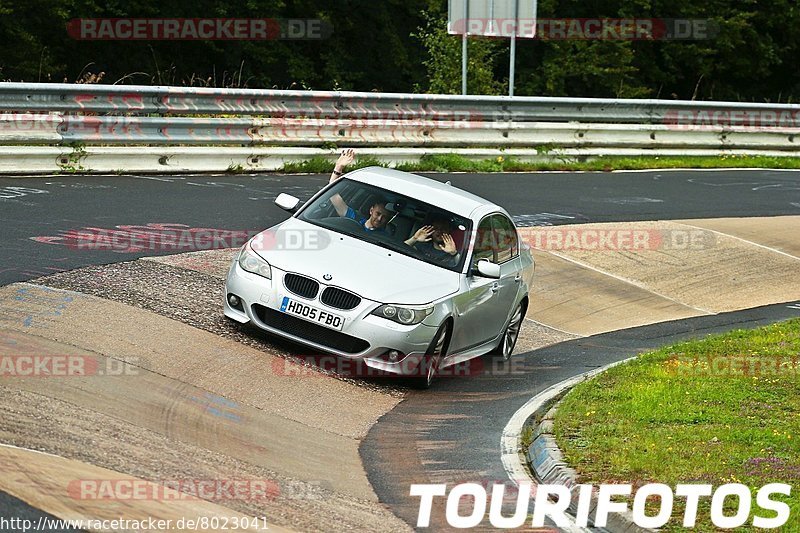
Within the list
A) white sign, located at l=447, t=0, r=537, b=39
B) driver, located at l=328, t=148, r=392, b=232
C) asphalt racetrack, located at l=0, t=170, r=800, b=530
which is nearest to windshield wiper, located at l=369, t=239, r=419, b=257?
driver, located at l=328, t=148, r=392, b=232

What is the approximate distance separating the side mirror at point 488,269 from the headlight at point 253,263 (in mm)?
1831

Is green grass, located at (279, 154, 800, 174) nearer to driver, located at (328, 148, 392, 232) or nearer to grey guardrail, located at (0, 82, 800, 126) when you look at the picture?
grey guardrail, located at (0, 82, 800, 126)

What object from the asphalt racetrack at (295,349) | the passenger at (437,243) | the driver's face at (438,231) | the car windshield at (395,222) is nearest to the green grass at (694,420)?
the asphalt racetrack at (295,349)

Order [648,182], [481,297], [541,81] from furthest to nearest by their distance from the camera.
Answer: [541,81] < [648,182] < [481,297]

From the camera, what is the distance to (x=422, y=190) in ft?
38.5

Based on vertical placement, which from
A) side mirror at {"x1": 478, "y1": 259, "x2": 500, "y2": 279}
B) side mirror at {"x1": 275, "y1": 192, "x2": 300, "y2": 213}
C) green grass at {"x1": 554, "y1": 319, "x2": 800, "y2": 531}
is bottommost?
green grass at {"x1": 554, "y1": 319, "x2": 800, "y2": 531}

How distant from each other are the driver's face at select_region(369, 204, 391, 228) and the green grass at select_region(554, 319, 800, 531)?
7.51 feet

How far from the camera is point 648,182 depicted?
917 inches

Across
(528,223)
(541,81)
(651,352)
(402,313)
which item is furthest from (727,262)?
(541,81)

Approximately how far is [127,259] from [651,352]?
211 inches

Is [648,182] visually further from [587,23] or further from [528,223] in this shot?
[587,23]

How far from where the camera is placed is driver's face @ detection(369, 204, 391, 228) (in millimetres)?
11344

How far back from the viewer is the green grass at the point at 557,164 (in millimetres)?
20531

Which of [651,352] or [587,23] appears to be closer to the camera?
[651,352]
